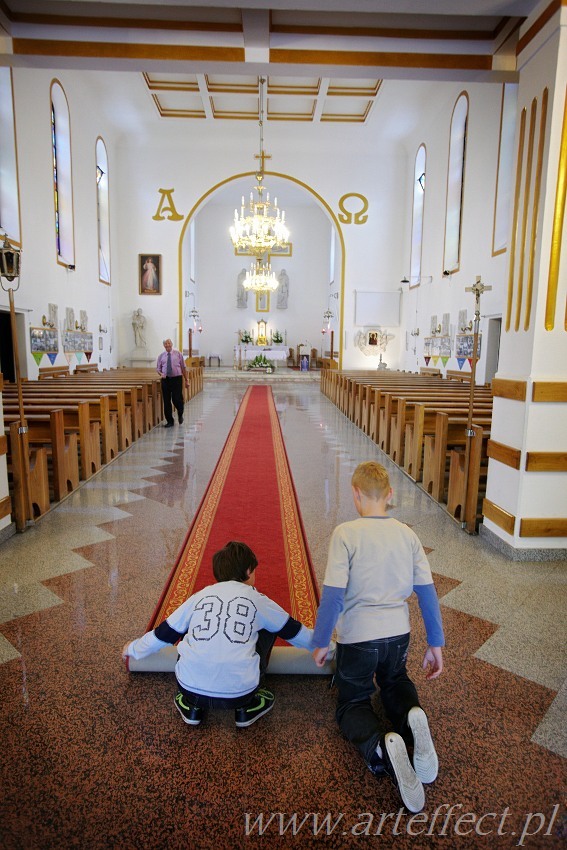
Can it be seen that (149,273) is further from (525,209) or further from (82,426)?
(525,209)

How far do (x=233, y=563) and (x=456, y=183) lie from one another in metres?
14.2

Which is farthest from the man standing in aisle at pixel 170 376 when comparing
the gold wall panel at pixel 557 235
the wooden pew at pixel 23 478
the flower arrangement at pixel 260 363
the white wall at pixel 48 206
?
the flower arrangement at pixel 260 363

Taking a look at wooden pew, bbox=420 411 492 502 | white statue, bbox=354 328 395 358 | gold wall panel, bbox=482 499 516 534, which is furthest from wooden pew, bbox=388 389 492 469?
white statue, bbox=354 328 395 358

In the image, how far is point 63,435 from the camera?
16.5 feet

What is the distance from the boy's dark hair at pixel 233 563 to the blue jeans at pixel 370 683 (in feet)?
1.45

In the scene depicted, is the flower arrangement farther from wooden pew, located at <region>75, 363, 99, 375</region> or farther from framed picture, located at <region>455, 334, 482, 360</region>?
framed picture, located at <region>455, 334, 482, 360</region>

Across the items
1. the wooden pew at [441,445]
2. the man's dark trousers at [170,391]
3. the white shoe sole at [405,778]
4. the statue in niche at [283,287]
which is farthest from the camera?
the statue in niche at [283,287]

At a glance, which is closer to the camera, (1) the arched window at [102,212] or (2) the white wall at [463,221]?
(2) the white wall at [463,221]

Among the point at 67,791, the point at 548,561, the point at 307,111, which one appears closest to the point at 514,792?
the point at 67,791

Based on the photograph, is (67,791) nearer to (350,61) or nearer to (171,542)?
(171,542)

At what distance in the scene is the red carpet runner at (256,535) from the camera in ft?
9.64

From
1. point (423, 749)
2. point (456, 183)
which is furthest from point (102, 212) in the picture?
point (423, 749)

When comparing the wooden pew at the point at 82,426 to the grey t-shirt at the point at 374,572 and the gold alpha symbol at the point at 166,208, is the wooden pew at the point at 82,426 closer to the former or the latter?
the grey t-shirt at the point at 374,572

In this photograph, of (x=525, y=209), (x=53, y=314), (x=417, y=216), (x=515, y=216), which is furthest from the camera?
(x=417, y=216)
